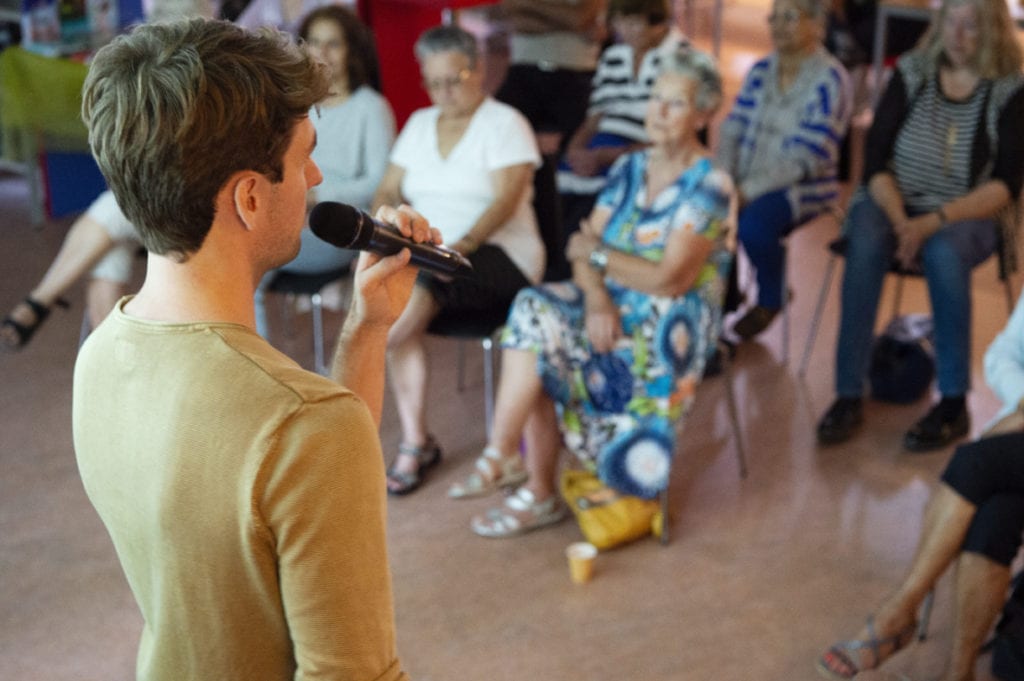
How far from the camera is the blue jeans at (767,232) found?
3.88 m

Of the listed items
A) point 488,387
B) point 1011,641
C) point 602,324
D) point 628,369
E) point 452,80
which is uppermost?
point 452,80

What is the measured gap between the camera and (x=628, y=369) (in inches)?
119

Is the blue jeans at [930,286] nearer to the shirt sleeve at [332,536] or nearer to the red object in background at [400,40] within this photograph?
the red object in background at [400,40]

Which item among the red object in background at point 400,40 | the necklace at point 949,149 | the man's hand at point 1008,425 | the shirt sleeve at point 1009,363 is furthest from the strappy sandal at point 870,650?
the red object in background at point 400,40

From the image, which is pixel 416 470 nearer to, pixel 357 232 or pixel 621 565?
pixel 621 565

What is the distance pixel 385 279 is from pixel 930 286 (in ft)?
8.44

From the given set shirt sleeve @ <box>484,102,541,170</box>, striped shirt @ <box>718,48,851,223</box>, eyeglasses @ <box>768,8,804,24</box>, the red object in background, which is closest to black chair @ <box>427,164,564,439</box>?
shirt sleeve @ <box>484,102,541,170</box>

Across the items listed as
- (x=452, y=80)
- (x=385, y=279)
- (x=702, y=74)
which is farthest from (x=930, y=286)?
(x=385, y=279)

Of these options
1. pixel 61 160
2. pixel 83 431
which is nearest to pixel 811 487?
pixel 83 431

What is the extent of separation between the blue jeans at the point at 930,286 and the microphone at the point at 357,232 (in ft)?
8.21

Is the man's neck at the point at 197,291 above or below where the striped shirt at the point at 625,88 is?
above

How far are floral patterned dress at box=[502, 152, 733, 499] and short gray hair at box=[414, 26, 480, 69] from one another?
2.23 ft

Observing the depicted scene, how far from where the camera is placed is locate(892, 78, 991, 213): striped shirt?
139 inches

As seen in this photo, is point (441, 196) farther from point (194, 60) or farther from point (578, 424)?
point (194, 60)
